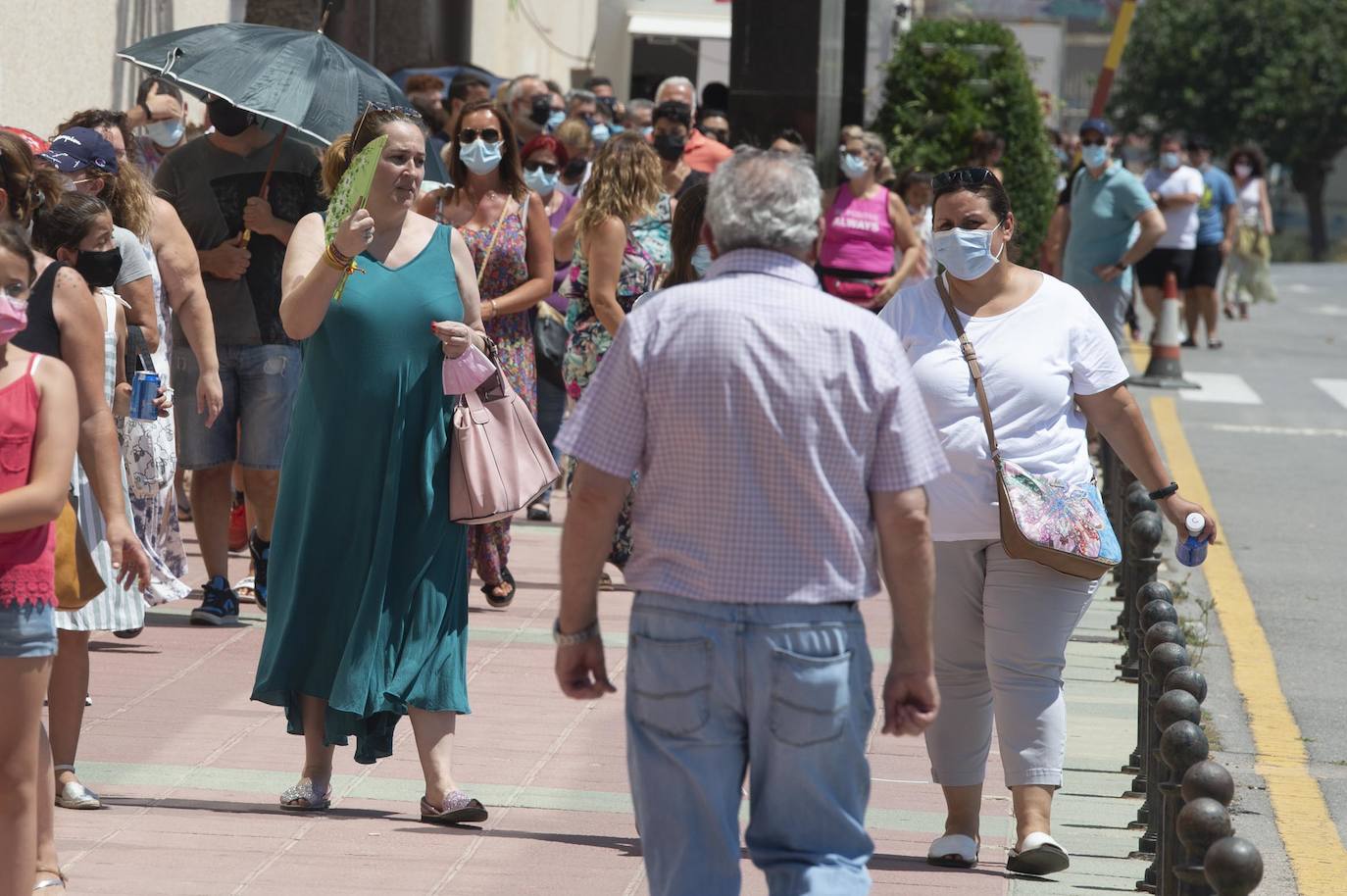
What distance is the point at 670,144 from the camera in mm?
10797

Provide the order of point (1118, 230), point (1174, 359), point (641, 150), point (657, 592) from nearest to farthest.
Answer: point (657, 592), point (641, 150), point (1118, 230), point (1174, 359)

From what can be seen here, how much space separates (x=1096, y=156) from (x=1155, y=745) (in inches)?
369

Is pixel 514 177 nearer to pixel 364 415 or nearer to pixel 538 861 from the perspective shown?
pixel 364 415

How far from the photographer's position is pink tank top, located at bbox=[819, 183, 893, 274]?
12.9 m

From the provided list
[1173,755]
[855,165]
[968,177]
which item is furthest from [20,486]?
[855,165]

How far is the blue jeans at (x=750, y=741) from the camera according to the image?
12.3 feet

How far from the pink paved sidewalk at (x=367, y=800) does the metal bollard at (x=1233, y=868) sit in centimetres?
149

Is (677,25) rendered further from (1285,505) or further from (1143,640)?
(1143,640)

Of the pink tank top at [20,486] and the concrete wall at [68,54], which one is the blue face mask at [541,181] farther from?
the pink tank top at [20,486]

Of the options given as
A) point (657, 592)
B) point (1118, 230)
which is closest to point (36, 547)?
point (657, 592)

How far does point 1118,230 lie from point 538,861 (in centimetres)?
977

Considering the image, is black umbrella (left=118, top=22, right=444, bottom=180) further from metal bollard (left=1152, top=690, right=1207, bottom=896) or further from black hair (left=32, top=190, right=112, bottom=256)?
metal bollard (left=1152, top=690, right=1207, bottom=896)

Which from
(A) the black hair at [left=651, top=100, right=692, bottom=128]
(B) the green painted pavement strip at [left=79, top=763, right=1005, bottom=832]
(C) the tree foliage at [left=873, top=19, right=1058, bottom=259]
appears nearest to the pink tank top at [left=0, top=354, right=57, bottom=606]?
(B) the green painted pavement strip at [left=79, top=763, right=1005, bottom=832]

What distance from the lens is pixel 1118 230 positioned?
14258 millimetres
